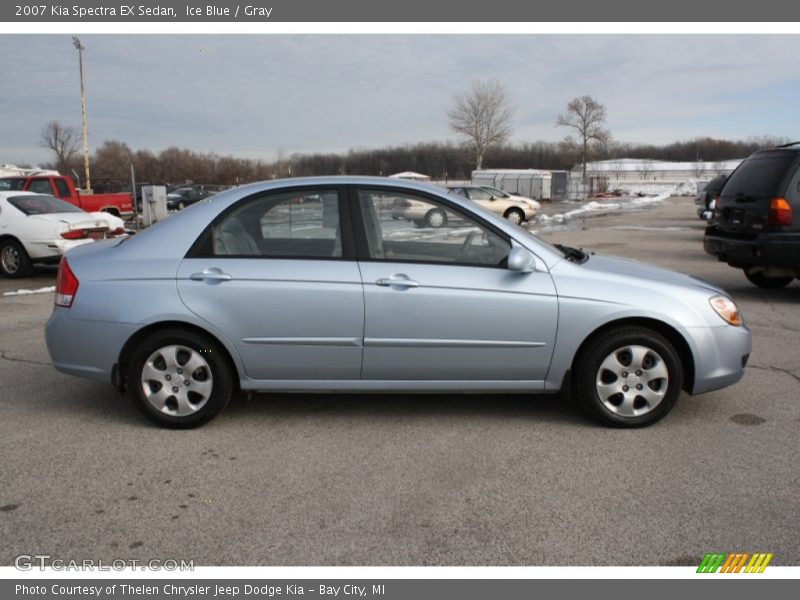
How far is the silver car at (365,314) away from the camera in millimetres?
4113

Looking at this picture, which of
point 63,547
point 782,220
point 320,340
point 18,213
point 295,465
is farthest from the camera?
point 18,213

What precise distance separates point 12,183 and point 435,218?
50.7 feet

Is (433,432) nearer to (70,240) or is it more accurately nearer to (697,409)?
(697,409)

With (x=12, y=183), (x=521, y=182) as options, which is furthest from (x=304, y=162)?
(x=12, y=183)

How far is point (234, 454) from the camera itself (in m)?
3.93

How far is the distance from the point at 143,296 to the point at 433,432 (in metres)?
1.97

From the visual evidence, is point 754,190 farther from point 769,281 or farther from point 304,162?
point 304,162

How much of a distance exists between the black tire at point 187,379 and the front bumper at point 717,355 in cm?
291

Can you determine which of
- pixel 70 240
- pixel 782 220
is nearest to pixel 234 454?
pixel 782 220

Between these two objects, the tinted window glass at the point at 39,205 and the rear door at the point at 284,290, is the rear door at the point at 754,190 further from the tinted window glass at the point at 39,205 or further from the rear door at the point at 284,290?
the tinted window glass at the point at 39,205

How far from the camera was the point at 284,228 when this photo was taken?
14.2 feet

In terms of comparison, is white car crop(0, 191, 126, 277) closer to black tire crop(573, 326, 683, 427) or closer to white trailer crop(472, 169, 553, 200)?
black tire crop(573, 326, 683, 427)

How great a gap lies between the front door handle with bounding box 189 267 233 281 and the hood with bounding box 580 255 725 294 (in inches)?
87.2

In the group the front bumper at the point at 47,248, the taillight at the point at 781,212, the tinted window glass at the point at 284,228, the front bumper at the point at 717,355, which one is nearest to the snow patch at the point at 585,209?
the taillight at the point at 781,212
